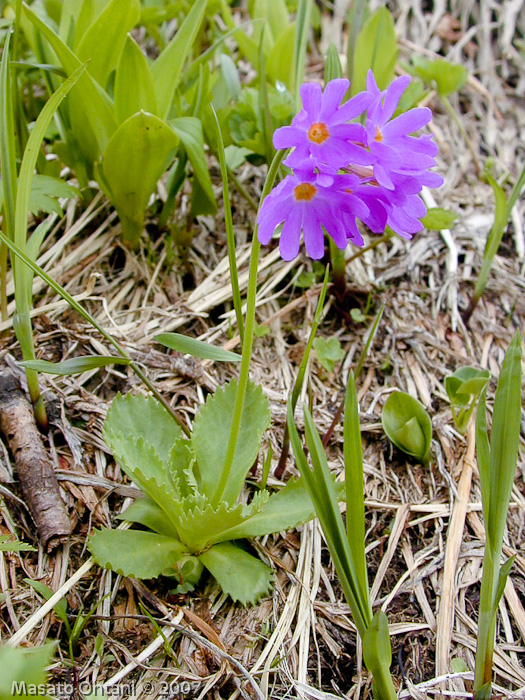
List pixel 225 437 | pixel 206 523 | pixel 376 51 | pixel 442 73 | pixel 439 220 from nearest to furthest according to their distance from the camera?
pixel 206 523 < pixel 225 437 < pixel 439 220 < pixel 376 51 < pixel 442 73

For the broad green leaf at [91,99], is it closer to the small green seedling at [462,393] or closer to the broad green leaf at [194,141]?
the broad green leaf at [194,141]

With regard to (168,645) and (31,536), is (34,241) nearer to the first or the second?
(31,536)

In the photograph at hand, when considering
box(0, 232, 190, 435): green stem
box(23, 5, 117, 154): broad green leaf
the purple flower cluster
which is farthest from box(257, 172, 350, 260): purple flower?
box(23, 5, 117, 154): broad green leaf

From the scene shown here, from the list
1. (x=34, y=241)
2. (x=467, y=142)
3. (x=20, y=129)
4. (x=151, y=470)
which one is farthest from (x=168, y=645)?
(x=467, y=142)

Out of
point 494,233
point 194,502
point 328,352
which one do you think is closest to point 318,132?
point 194,502

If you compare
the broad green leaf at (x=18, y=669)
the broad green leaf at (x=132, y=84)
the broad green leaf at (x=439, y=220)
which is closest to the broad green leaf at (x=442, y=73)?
the broad green leaf at (x=439, y=220)

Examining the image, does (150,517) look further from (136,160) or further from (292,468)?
(136,160)

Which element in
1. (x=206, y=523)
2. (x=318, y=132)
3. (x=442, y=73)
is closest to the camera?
(x=318, y=132)
